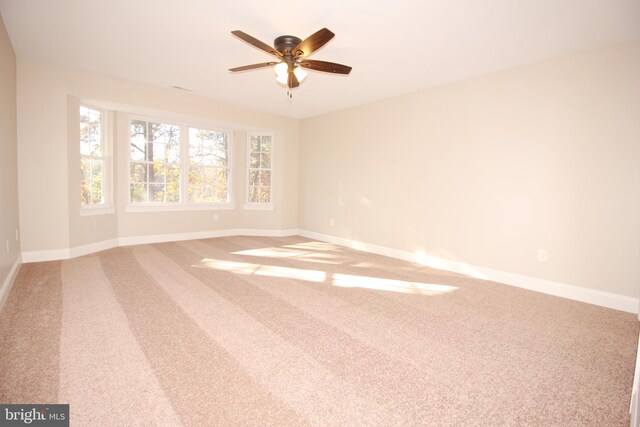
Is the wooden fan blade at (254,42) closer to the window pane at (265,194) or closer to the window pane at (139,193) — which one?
the window pane at (139,193)

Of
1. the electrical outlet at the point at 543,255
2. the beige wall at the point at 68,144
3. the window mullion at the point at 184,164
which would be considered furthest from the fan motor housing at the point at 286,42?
the window mullion at the point at 184,164

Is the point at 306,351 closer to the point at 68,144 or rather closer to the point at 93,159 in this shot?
the point at 68,144

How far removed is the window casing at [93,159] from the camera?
4906 mm

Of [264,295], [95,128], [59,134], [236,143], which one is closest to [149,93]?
[95,128]

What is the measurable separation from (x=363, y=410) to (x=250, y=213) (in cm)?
579

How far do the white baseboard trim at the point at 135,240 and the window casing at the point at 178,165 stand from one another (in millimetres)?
564

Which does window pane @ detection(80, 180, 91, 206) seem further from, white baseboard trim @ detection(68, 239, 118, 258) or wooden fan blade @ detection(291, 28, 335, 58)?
wooden fan blade @ detection(291, 28, 335, 58)

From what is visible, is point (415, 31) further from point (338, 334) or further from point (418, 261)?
point (418, 261)

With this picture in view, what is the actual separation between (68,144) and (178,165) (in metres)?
1.89

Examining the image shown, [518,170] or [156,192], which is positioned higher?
[518,170]

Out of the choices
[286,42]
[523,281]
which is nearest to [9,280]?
[286,42]

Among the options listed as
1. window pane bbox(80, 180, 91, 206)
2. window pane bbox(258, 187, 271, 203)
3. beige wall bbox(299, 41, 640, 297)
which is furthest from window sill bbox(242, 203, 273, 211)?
window pane bbox(80, 180, 91, 206)

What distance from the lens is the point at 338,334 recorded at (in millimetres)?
2434

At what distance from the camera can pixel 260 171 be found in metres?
7.04
